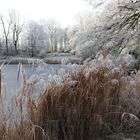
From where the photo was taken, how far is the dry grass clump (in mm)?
3012

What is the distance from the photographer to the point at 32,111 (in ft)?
9.47

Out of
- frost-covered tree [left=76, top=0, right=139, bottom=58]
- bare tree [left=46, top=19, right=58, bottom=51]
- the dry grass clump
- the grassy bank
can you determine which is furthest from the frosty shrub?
bare tree [left=46, top=19, right=58, bottom=51]

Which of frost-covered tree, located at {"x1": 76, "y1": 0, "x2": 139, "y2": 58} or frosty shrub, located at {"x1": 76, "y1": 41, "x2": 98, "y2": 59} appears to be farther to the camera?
frosty shrub, located at {"x1": 76, "y1": 41, "x2": 98, "y2": 59}

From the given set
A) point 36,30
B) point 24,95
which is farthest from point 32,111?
point 36,30

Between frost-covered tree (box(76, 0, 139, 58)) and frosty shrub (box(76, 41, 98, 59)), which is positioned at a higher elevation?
frost-covered tree (box(76, 0, 139, 58))

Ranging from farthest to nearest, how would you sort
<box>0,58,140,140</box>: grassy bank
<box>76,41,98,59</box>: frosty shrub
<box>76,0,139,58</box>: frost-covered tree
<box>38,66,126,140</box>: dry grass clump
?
<box>76,41,98,59</box>: frosty shrub < <box>76,0,139,58</box>: frost-covered tree < <box>38,66,126,140</box>: dry grass clump < <box>0,58,140,140</box>: grassy bank

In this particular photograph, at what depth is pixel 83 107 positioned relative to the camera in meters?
3.20

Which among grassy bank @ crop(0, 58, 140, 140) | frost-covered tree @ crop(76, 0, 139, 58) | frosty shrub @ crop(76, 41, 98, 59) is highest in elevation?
frost-covered tree @ crop(76, 0, 139, 58)

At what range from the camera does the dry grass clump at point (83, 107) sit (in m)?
3.01

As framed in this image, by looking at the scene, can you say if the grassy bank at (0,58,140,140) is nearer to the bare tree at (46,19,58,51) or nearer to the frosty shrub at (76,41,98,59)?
the frosty shrub at (76,41,98,59)

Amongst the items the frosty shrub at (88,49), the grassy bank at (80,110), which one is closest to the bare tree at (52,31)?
the frosty shrub at (88,49)

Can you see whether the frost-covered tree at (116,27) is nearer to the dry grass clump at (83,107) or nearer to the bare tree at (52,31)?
the dry grass clump at (83,107)

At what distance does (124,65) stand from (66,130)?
1.20m

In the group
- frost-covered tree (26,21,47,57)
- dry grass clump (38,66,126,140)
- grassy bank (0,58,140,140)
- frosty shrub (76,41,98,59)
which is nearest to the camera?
grassy bank (0,58,140,140)
